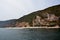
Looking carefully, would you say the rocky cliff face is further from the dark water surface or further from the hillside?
the dark water surface

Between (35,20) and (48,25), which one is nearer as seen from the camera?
(48,25)

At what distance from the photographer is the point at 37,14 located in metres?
104

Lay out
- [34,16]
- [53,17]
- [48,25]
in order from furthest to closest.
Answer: [34,16] → [53,17] → [48,25]

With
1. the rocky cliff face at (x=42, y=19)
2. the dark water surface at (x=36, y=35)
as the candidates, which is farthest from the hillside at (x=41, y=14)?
the dark water surface at (x=36, y=35)

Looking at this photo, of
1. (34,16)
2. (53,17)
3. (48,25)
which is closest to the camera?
(48,25)

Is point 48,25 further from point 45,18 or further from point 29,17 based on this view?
point 29,17

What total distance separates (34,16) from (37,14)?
2.23 m

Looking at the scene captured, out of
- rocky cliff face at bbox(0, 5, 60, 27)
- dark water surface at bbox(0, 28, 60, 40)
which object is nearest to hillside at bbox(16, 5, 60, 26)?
rocky cliff face at bbox(0, 5, 60, 27)

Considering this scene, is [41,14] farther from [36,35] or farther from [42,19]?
[36,35]

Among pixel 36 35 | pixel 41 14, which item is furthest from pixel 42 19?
pixel 36 35

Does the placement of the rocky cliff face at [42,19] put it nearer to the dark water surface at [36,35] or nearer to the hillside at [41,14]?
the hillside at [41,14]

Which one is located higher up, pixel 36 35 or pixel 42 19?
pixel 42 19

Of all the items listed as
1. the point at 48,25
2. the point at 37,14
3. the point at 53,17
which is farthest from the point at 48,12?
the point at 48,25

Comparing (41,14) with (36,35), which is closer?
(36,35)
